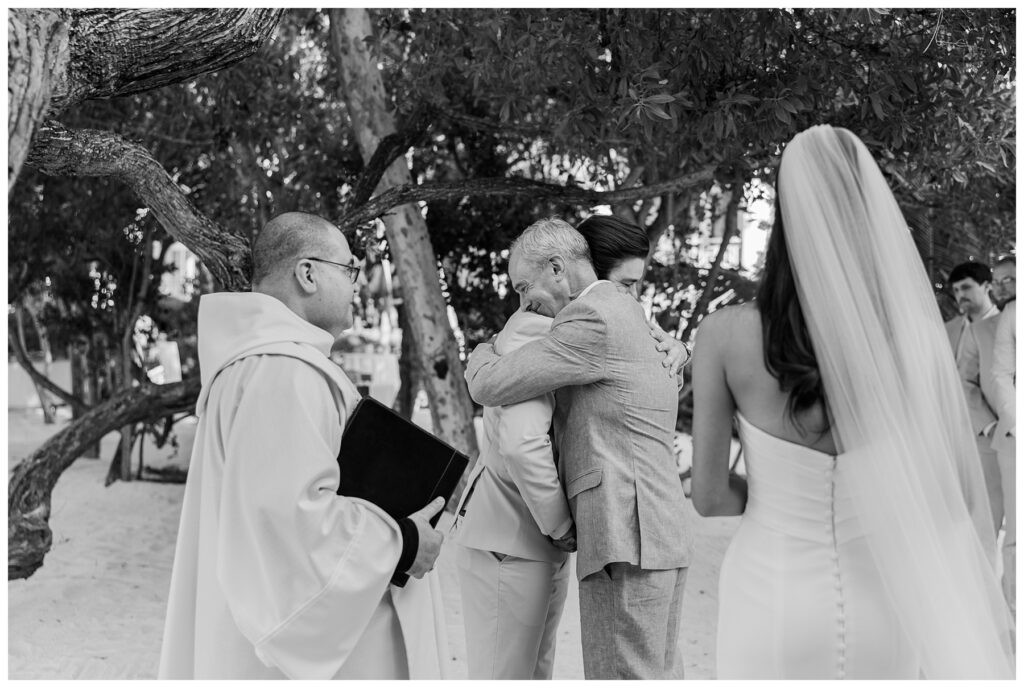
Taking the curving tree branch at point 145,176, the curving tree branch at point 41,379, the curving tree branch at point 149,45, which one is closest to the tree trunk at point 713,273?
the curving tree branch at point 145,176

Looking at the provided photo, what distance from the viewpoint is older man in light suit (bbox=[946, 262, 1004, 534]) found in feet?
19.8

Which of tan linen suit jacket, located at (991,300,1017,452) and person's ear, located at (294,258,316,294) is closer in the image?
person's ear, located at (294,258,316,294)

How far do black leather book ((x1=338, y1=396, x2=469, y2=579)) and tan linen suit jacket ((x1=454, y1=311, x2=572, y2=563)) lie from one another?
23.0 inches

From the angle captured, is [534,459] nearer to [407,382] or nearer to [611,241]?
[611,241]

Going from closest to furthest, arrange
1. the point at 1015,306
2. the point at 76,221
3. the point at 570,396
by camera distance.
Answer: the point at 570,396 → the point at 1015,306 → the point at 76,221

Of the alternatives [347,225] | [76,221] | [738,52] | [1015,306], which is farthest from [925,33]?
[76,221]

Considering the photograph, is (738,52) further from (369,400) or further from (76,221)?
(76,221)

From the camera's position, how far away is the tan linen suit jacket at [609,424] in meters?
3.12

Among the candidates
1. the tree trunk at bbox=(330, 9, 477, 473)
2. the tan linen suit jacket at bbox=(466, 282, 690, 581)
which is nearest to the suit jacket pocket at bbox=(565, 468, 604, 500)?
the tan linen suit jacket at bbox=(466, 282, 690, 581)

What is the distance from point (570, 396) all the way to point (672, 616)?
82cm

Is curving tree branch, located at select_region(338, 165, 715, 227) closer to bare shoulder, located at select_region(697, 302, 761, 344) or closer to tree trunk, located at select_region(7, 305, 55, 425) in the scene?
bare shoulder, located at select_region(697, 302, 761, 344)

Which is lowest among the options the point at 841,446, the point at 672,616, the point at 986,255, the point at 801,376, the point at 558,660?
the point at 558,660

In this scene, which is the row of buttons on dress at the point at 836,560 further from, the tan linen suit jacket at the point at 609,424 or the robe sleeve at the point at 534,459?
the robe sleeve at the point at 534,459

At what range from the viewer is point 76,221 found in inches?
448
